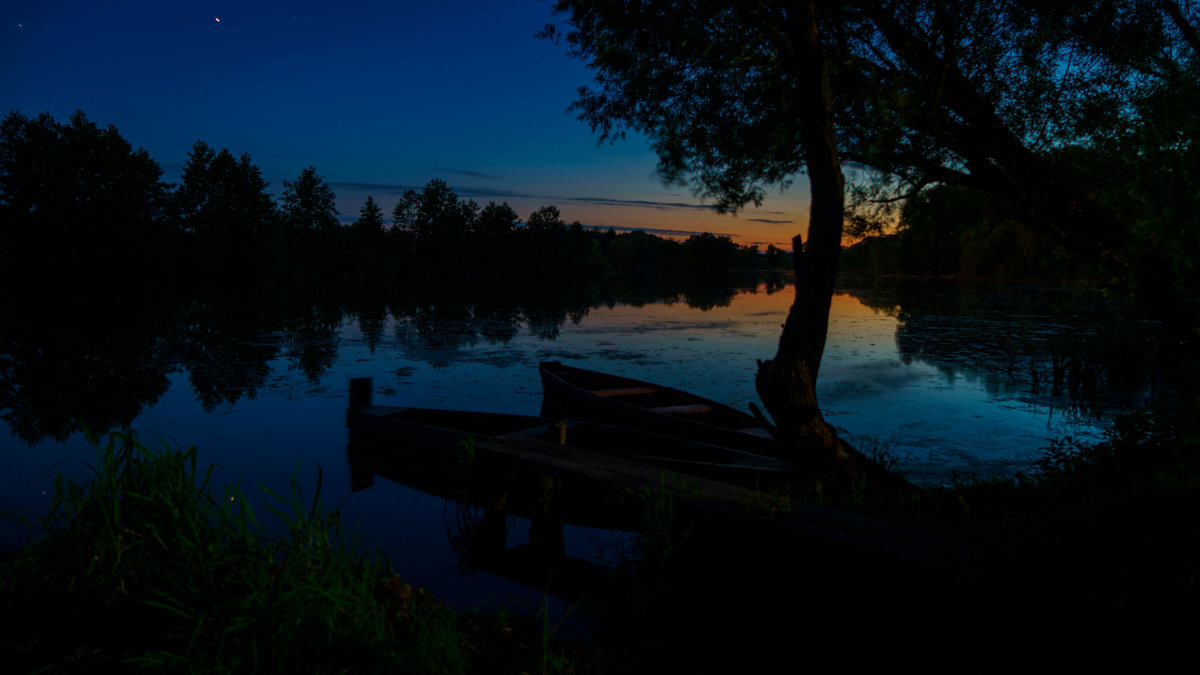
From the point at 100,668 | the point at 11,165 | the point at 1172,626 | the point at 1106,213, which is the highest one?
the point at 11,165

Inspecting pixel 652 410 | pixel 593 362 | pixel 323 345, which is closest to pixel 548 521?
pixel 652 410

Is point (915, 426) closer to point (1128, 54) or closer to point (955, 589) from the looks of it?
point (1128, 54)

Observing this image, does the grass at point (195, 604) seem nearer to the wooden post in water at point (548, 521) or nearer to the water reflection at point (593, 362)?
the water reflection at point (593, 362)

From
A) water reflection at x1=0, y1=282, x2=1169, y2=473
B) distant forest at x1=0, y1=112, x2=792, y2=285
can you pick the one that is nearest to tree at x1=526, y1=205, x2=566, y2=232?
distant forest at x1=0, y1=112, x2=792, y2=285

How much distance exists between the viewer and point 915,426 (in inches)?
447

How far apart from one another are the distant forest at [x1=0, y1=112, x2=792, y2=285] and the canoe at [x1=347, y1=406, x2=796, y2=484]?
52.3 m

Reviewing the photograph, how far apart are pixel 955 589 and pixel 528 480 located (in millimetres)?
5004

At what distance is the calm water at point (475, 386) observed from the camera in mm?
8391

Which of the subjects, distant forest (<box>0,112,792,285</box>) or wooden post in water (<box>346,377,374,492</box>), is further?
distant forest (<box>0,112,792,285</box>)

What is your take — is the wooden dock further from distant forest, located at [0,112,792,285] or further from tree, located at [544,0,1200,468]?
distant forest, located at [0,112,792,285]

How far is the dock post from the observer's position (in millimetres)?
10234

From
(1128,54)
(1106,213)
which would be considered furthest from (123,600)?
(1128,54)

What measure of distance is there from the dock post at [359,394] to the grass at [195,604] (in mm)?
6133

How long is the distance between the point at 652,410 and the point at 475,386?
6.58 metres
